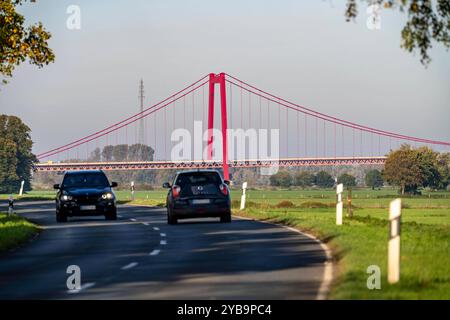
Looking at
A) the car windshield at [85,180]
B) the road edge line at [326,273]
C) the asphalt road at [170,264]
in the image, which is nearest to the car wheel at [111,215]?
the car windshield at [85,180]

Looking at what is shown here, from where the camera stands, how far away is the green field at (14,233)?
80.3 feet

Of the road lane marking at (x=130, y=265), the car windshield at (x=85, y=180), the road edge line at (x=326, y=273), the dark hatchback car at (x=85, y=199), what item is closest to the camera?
the road edge line at (x=326, y=273)

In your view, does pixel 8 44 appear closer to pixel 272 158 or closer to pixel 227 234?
pixel 227 234

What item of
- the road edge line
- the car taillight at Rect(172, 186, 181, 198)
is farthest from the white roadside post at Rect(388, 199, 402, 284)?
the car taillight at Rect(172, 186, 181, 198)

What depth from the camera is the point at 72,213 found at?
1428 inches

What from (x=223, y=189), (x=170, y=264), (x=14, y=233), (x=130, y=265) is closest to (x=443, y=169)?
(x=223, y=189)

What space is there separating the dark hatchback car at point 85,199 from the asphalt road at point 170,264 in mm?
5490

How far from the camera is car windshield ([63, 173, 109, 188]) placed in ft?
122

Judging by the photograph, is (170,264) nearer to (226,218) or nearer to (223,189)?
(223,189)

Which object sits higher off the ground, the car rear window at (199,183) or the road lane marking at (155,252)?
the car rear window at (199,183)

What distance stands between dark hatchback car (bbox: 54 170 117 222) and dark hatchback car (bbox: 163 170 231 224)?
3797mm

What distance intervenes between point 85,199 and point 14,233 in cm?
859

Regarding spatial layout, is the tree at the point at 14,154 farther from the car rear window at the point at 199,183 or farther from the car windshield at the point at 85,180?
the car rear window at the point at 199,183
